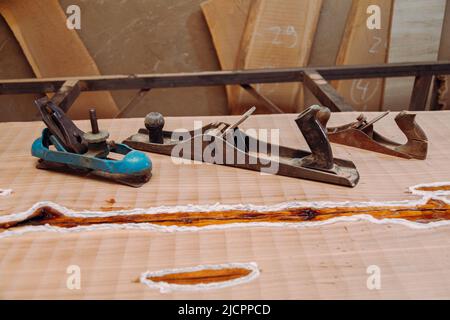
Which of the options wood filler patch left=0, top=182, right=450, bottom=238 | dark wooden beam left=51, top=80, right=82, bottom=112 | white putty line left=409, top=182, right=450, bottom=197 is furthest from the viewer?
dark wooden beam left=51, top=80, right=82, bottom=112

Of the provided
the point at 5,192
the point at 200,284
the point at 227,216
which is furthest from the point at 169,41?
the point at 200,284

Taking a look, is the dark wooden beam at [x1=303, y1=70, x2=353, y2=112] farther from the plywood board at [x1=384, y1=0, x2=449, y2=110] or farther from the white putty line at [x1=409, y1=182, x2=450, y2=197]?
the plywood board at [x1=384, y1=0, x2=449, y2=110]

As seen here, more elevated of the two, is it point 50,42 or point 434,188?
point 50,42

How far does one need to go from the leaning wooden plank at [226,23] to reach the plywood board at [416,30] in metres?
1.00

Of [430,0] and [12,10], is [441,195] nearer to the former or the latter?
[430,0]

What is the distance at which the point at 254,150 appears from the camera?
140 cm

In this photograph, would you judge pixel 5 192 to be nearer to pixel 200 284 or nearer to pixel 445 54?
pixel 200 284

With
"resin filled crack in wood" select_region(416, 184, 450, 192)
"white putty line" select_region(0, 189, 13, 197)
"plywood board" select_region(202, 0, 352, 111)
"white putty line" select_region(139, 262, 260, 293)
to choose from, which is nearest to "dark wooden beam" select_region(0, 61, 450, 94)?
"plywood board" select_region(202, 0, 352, 111)

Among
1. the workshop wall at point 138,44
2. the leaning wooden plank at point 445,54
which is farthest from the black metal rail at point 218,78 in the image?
the leaning wooden plank at point 445,54

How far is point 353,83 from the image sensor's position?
9.94 ft

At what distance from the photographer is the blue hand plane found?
1221 millimetres

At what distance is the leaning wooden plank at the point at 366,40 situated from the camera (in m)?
2.79

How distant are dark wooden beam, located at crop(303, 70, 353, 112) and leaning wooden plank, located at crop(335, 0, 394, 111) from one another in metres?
0.87

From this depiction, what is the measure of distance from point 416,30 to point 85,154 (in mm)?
2439
